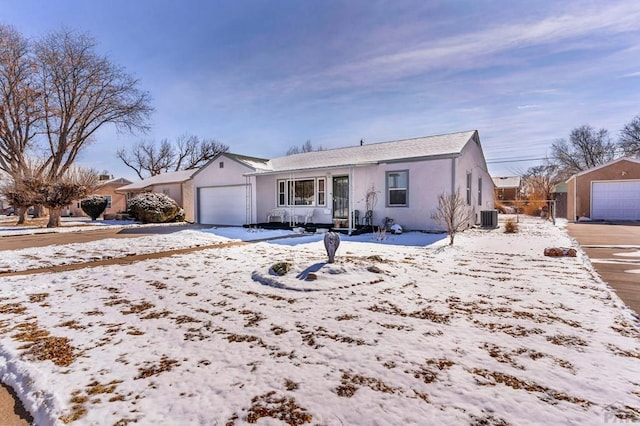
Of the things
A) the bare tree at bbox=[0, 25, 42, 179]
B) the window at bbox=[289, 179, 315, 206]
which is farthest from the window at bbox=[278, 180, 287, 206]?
the bare tree at bbox=[0, 25, 42, 179]

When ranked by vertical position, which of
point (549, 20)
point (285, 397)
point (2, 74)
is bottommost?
point (285, 397)

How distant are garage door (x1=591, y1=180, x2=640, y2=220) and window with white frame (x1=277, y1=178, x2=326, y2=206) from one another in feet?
54.5

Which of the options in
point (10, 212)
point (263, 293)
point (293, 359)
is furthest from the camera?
point (10, 212)

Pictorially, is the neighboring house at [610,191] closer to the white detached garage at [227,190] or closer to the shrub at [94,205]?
the white detached garage at [227,190]

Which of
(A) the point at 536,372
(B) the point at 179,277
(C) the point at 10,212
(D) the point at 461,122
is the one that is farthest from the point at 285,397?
(C) the point at 10,212

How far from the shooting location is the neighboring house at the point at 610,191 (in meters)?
17.9

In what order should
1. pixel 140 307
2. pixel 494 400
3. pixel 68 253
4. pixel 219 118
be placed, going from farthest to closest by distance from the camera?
pixel 219 118, pixel 68 253, pixel 140 307, pixel 494 400

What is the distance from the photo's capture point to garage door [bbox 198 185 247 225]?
16922 mm

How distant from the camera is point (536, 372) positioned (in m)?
2.57

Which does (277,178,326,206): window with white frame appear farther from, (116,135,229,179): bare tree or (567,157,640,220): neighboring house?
(116,135,229,179): bare tree

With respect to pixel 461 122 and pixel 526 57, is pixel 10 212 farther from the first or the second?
pixel 526 57

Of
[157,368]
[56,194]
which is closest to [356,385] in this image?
[157,368]

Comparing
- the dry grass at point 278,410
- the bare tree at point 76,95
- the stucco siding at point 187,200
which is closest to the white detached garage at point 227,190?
the stucco siding at point 187,200

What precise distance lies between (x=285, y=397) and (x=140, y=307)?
2.95 m
